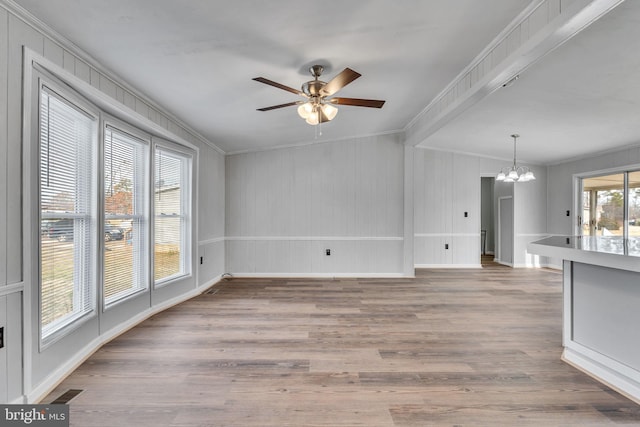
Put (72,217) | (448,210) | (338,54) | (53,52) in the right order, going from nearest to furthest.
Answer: (53,52) → (72,217) → (338,54) → (448,210)

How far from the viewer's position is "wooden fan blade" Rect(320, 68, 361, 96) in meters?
2.39

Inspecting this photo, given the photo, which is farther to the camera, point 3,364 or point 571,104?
point 571,104

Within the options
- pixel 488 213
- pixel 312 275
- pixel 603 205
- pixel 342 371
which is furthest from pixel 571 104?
pixel 488 213

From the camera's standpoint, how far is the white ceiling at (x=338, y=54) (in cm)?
202

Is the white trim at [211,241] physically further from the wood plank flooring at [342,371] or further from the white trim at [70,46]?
the white trim at [70,46]

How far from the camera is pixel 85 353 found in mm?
2523

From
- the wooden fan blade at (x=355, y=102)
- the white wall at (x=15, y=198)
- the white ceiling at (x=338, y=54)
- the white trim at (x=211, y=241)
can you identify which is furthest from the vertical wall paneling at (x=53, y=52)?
the white trim at (x=211, y=241)

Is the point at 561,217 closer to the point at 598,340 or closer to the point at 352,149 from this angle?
the point at 352,149

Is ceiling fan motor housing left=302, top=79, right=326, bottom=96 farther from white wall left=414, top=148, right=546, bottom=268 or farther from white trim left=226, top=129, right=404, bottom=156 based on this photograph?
white wall left=414, top=148, right=546, bottom=268

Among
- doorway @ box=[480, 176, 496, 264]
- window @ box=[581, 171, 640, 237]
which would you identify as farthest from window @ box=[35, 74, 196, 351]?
doorway @ box=[480, 176, 496, 264]

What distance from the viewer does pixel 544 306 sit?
4.00m

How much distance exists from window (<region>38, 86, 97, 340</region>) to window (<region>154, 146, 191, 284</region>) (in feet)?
3.47

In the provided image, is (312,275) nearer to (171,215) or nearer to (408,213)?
(408,213)

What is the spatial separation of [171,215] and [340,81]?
9.45 ft
